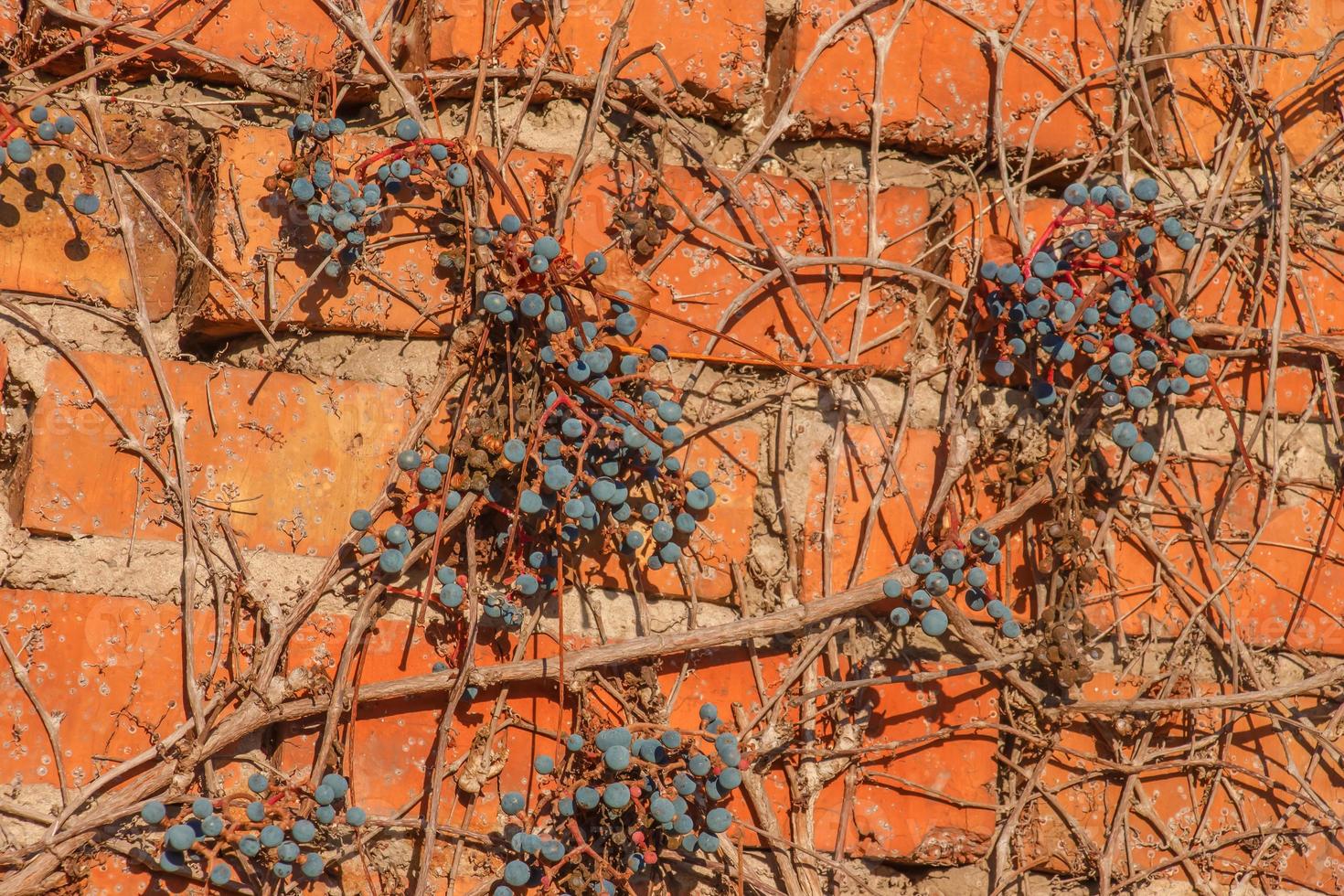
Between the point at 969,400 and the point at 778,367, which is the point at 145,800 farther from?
the point at 969,400

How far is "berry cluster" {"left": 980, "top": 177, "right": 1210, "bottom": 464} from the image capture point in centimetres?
131

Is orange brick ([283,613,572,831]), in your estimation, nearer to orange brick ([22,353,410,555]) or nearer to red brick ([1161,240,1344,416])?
orange brick ([22,353,410,555])

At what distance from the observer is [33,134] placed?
1.19m

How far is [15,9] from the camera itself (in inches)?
46.7

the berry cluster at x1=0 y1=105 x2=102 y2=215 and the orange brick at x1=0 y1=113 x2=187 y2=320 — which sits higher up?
the berry cluster at x1=0 y1=105 x2=102 y2=215

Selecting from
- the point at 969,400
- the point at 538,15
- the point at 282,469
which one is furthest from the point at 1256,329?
the point at 282,469

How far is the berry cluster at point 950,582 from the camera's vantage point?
1259 mm

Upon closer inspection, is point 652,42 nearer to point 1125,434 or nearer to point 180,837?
point 1125,434

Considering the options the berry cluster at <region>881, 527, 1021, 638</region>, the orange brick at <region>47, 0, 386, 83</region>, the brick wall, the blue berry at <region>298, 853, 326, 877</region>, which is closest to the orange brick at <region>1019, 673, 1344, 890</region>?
the brick wall

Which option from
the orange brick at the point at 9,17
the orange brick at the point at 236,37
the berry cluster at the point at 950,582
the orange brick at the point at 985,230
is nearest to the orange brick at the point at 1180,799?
the berry cluster at the point at 950,582

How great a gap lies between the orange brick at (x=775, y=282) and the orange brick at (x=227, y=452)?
1.07 feet

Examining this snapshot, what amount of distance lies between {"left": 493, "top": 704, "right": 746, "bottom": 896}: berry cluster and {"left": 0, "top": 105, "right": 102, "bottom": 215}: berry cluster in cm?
77

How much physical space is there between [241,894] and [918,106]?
1171 millimetres

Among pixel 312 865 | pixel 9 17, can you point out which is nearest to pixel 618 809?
pixel 312 865
